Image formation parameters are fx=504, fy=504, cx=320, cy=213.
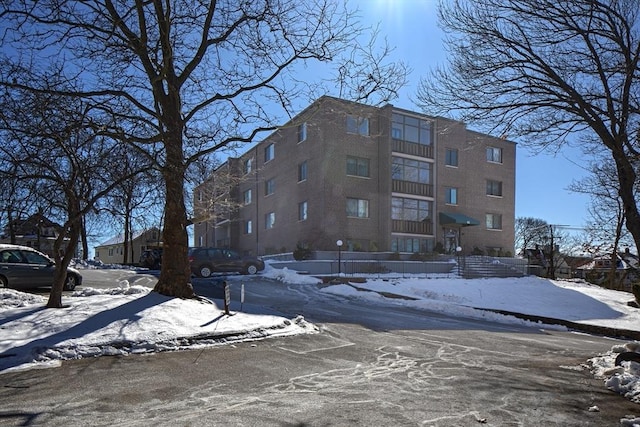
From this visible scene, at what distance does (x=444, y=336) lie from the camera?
11062 mm

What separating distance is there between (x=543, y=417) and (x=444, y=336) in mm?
5930

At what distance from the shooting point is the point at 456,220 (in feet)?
119

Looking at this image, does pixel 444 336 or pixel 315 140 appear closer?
pixel 444 336

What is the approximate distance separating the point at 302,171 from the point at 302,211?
2.94 meters

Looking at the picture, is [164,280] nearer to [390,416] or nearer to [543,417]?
[390,416]

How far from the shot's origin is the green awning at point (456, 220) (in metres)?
36.4

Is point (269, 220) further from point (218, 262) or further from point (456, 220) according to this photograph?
point (218, 262)

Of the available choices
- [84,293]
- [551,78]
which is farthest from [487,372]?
[84,293]

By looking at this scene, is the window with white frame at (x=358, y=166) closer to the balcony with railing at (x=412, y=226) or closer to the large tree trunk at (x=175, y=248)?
the balcony with railing at (x=412, y=226)

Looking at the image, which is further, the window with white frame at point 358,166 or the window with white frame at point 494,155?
the window with white frame at point 494,155

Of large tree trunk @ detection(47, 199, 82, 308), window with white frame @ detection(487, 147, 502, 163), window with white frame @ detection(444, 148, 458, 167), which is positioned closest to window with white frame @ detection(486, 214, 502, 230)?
window with white frame @ detection(487, 147, 502, 163)

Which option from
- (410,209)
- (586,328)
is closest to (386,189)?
(410,209)

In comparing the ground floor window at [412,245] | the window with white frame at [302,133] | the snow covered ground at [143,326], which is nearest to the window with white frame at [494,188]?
the ground floor window at [412,245]

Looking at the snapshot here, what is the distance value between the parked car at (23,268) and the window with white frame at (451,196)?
94.3 ft
